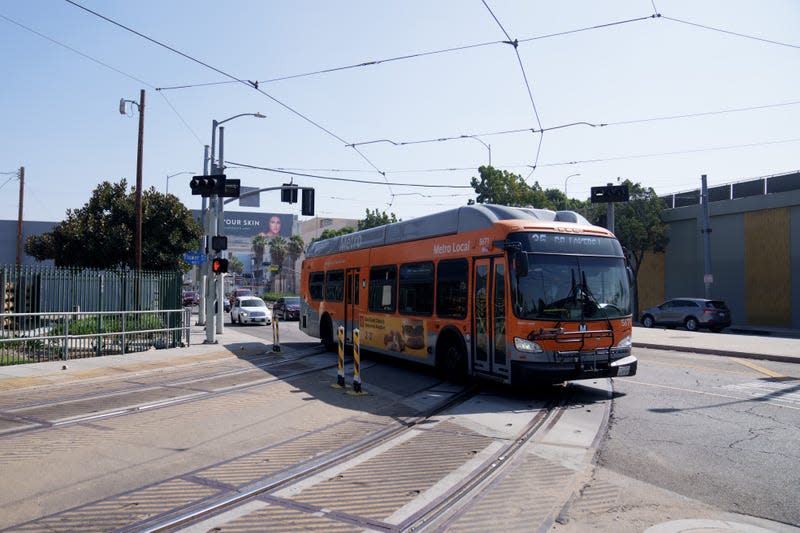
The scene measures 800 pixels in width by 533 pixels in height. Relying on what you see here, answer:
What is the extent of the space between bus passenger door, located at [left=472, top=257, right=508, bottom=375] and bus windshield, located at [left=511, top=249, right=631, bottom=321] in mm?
417

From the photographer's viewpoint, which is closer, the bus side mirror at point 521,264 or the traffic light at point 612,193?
the bus side mirror at point 521,264

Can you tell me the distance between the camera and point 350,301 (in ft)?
58.6

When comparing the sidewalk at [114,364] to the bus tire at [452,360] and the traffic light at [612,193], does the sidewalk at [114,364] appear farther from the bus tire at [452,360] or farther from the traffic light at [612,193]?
the traffic light at [612,193]

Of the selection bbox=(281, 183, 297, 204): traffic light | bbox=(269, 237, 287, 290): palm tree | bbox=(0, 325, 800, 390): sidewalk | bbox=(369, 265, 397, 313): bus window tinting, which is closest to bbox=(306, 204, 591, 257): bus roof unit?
bbox=(369, 265, 397, 313): bus window tinting

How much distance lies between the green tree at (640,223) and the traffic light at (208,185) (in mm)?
27036

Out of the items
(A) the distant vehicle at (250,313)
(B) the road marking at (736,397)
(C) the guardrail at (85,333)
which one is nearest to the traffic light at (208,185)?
(C) the guardrail at (85,333)

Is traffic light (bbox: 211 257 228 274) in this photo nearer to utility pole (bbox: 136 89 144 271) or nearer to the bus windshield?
utility pole (bbox: 136 89 144 271)

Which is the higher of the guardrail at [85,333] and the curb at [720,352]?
the guardrail at [85,333]

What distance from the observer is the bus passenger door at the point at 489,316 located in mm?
10961

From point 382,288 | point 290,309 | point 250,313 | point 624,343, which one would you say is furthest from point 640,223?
point 624,343

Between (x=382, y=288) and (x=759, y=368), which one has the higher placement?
(x=382, y=288)

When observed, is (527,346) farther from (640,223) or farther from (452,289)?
(640,223)

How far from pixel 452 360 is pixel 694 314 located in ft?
76.4

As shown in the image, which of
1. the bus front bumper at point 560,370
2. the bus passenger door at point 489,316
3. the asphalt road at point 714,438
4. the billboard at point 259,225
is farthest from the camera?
the billboard at point 259,225
